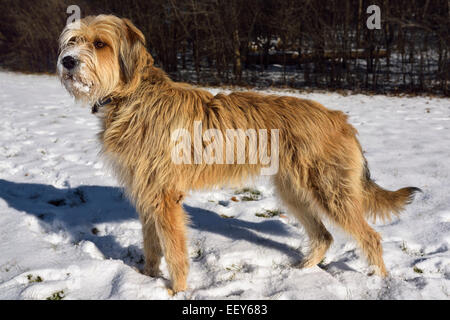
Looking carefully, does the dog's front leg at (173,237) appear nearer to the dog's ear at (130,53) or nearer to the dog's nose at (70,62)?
the dog's ear at (130,53)

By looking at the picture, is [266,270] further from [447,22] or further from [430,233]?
[447,22]

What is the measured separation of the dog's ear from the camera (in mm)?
2719

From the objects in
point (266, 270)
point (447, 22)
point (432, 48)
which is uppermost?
point (447, 22)

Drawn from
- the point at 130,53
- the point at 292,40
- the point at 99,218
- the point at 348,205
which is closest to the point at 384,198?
the point at 348,205

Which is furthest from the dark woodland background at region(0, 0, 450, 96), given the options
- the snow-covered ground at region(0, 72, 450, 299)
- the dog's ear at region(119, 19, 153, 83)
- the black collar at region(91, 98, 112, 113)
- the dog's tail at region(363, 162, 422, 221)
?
the black collar at region(91, 98, 112, 113)

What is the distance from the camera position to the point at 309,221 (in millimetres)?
3352

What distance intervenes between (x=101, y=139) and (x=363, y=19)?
15185 millimetres

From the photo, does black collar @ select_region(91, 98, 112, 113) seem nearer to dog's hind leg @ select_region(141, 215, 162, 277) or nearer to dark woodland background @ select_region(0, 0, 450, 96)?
dog's hind leg @ select_region(141, 215, 162, 277)

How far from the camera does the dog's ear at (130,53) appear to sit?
2.72m

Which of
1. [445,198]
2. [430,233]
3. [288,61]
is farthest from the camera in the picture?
[288,61]

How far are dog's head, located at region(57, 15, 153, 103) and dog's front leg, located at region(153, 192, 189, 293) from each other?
1.02 meters

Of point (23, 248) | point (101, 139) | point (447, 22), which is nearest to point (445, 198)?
point (101, 139)

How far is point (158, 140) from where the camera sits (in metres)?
2.68

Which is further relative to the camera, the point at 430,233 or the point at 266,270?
the point at 430,233
